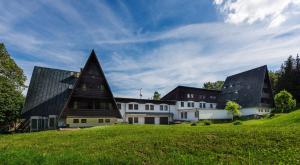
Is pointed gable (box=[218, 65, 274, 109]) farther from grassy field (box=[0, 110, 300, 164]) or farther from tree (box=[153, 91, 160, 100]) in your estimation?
grassy field (box=[0, 110, 300, 164])

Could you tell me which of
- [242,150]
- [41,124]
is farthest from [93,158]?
[41,124]

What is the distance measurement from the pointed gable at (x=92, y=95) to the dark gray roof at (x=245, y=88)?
98.0 feet

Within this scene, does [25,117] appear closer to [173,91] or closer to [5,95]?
[5,95]

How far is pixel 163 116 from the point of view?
46.5 metres

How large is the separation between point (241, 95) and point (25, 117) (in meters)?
42.3

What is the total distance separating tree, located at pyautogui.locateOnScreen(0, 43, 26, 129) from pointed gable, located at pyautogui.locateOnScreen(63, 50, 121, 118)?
8090 mm

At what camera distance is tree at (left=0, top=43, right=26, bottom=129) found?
28859mm

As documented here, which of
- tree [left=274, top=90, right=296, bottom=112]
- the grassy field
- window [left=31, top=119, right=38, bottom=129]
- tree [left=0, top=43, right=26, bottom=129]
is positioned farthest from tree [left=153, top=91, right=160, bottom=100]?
the grassy field

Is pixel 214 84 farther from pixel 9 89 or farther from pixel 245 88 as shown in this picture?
pixel 9 89

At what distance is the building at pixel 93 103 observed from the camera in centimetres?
2983

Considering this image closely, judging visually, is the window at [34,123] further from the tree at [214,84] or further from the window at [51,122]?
the tree at [214,84]

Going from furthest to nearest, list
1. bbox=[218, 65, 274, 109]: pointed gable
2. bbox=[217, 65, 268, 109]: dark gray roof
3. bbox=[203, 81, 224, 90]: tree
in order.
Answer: bbox=[203, 81, 224, 90]: tree, bbox=[217, 65, 268, 109]: dark gray roof, bbox=[218, 65, 274, 109]: pointed gable

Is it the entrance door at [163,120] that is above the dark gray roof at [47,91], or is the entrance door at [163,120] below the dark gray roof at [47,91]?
below

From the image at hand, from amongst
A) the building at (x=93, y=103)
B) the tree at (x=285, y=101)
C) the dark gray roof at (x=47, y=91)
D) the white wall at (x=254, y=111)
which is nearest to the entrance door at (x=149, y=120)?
the building at (x=93, y=103)
